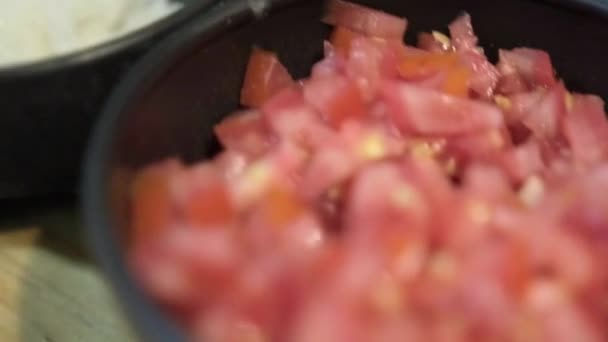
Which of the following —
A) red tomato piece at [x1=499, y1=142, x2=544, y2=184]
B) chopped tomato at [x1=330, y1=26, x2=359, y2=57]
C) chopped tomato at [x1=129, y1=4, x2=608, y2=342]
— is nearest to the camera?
chopped tomato at [x1=129, y1=4, x2=608, y2=342]

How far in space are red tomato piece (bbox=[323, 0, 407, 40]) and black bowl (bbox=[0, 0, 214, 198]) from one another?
108mm

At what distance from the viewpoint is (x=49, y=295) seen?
819 mm

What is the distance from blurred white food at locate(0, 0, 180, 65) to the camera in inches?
32.9

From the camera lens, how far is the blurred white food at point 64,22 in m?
0.84

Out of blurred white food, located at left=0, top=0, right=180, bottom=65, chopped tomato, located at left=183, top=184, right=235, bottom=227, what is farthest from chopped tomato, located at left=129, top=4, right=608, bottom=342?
blurred white food, located at left=0, top=0, right=180, bottom=65

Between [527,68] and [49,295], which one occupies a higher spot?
[527,68]

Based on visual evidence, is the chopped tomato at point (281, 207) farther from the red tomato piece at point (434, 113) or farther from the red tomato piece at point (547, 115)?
the red tomato piece at point (547, 115)

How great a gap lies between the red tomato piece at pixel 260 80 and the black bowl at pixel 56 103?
63 millimetres

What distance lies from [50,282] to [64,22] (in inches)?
9.4

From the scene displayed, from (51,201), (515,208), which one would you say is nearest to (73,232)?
(51,201)

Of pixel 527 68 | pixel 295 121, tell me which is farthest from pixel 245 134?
pixel 527 68

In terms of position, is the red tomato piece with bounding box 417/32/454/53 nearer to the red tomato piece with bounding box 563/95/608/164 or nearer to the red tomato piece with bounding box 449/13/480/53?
the red tomato piece with bounding box 449/13/480/53

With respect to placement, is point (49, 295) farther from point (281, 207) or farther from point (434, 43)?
point (434, 43)

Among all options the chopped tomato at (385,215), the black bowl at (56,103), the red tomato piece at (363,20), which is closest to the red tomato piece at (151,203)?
the chopped tomato at (385,215)
